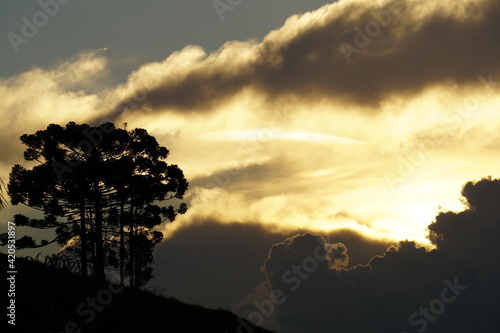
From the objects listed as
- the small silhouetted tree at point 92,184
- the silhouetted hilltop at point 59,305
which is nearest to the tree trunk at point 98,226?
the small silhouetted tree at point 92,184

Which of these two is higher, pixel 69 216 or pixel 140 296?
pixel 69 216

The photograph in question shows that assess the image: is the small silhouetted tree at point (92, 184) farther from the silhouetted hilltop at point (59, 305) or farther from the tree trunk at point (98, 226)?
the silhouetted hilltop at point (59, 305)

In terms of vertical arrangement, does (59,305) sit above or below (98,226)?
below

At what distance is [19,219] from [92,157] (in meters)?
8.04

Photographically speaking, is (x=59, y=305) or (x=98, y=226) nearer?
(x=59, y=305)

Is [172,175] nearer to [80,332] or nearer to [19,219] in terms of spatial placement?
[19,219]

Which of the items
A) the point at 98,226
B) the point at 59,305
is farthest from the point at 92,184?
the point at 59,305

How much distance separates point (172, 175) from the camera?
1955 inches

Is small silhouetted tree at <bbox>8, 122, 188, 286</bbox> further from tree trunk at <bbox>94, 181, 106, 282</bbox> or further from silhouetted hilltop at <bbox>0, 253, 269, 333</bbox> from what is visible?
silhouetted hilltop at <bbox>0, 253, 269, 333</bbox>

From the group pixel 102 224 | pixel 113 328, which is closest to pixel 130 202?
pixel 102 224

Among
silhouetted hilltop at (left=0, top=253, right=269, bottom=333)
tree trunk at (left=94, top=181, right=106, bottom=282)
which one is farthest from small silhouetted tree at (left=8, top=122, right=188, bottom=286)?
silhouetted hilltop at (left=0, top=253, right=269, bottom=333)

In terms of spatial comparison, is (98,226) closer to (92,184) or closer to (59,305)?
(92,184)

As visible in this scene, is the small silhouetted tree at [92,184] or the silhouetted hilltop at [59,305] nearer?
the silhouetted hilltop at [59,305]

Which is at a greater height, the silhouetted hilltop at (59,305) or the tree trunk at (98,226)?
the tree trunk at (98,226)
